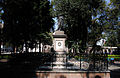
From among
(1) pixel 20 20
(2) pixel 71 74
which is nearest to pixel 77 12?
(1) pixel 20 20

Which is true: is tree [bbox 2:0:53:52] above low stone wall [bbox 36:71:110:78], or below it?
above

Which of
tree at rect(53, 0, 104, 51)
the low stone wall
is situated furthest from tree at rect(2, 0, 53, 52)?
tree at rect(53, 0, 104, 51)

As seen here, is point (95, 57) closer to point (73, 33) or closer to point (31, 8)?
point (31, 8)

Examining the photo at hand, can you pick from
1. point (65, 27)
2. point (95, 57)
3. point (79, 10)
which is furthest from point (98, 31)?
point (95, 57)

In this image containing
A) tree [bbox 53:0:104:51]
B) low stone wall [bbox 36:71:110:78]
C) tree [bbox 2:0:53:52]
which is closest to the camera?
low stone wall [bbox 36:71:110:78]

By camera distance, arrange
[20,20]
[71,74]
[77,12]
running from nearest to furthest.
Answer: [71,74], [20,20], [77,12]

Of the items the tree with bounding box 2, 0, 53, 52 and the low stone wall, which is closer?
the low stone wall

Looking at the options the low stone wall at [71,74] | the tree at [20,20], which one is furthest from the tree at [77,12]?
the low stone wall at [71,74]

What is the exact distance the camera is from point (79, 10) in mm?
24203

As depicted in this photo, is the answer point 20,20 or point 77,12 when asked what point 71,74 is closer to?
point 20,20

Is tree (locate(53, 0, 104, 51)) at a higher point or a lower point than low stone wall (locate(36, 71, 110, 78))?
higher

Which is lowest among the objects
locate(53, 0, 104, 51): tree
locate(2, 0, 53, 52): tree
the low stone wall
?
the low stone wall

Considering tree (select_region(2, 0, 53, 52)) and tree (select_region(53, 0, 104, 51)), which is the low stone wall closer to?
tree (select_region(2, 0, 53, 52))

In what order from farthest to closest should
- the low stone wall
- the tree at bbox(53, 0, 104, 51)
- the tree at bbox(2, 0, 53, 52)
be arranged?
the tree at bbox(53, 0, 104, 51) → the tree at bbox(2, 0, 53, 52) → the low stone wall
